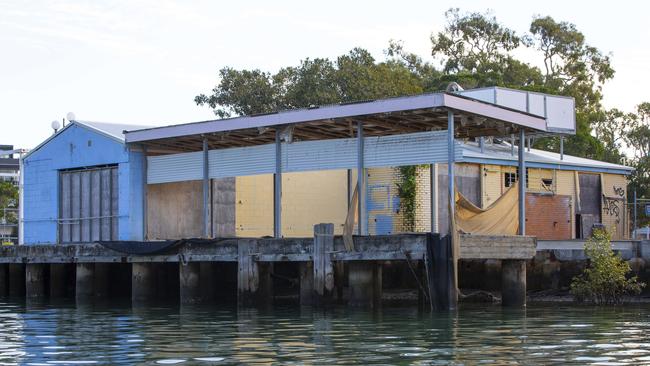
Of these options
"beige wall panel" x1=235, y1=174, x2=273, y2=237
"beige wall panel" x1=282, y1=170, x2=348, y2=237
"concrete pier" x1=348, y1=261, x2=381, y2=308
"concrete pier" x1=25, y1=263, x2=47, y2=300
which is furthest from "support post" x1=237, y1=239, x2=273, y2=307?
"beige wall panel" x1=282, y1=170, x2=348, y2=237

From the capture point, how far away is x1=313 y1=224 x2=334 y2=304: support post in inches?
1021

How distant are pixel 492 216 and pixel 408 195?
10.3 metres

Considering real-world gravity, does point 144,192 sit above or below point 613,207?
above

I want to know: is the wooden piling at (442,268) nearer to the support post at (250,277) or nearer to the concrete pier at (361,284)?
the concrete pier at (361,284)

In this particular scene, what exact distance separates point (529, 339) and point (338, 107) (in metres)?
10.5

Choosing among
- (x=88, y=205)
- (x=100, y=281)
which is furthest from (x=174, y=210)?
(x=100, y=281)

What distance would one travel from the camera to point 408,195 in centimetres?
3762

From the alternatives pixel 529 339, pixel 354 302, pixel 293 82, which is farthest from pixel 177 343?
pixel 293 82

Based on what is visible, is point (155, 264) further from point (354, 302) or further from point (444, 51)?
point (444, 51)

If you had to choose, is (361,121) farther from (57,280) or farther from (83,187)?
(57,280)

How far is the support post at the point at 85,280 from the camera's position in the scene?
3256cm

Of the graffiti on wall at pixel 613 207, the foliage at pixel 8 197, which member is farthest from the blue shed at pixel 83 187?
the foliage at pixel 8 197

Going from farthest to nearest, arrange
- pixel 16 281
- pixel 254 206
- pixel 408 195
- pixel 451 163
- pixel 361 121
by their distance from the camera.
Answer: pixel 254 206 → pixel 408 195 → pixel 16 281 → pixel 361 121 → pixel 451 163

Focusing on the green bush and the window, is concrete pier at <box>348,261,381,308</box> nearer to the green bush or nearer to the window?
the green bush
